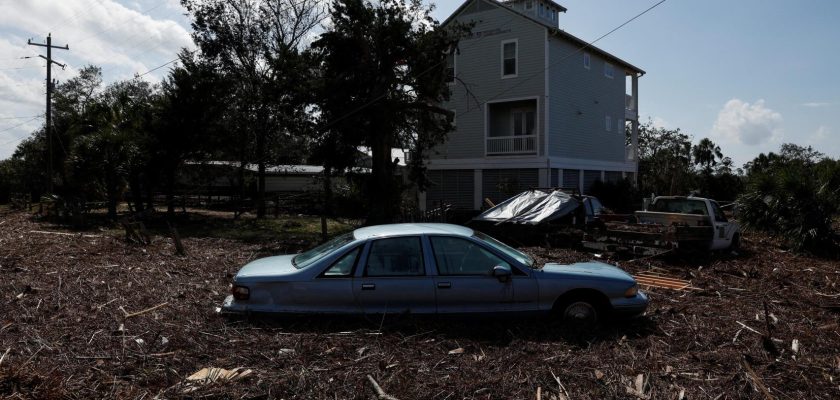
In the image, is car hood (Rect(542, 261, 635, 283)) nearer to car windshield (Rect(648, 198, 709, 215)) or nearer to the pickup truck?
the pickup truck

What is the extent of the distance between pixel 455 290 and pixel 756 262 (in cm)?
863

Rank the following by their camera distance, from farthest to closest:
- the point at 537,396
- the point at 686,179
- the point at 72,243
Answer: the point at 686,179 < the point at 72,243 < the point at 537,396

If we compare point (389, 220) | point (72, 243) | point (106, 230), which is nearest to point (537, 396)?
point (72, 243)

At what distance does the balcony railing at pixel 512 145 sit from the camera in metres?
26.1

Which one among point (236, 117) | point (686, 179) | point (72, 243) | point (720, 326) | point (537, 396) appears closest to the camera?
point (537, 396)

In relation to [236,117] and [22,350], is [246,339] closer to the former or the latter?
[22,350]

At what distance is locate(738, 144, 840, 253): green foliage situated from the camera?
13688mm

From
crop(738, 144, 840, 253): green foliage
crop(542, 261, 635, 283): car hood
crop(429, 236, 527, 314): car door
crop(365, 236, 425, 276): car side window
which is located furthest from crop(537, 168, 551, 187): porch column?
crop(365, 236, 425, 276): car side window

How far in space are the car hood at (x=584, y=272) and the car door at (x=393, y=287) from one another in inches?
52.1

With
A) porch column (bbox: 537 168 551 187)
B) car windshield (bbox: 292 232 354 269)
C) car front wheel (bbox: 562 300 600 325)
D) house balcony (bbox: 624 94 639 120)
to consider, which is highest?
house balcony (bbox: 624 94 639 120)

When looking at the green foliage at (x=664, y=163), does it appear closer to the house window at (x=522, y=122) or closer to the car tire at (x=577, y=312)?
the house window at (x=522, y=122)

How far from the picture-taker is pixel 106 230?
18625mm

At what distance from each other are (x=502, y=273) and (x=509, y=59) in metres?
21.6

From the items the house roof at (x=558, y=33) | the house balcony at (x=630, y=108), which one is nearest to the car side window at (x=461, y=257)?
the house roof at (x=558, y=33)
